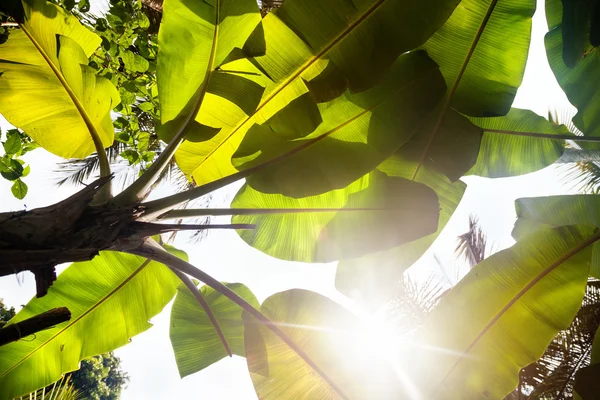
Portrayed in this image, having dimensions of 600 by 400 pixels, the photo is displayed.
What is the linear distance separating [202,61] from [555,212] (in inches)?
69.8

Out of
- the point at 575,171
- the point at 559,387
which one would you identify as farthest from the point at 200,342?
the point at 575,171

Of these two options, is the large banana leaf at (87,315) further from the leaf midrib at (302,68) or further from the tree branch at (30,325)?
the tree branch at (30,325)

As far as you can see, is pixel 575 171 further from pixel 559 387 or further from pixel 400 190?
pixel 400 190

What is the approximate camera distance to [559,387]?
8.87ft

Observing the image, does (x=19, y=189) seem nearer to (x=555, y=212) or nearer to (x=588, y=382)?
(x=588, y=382)

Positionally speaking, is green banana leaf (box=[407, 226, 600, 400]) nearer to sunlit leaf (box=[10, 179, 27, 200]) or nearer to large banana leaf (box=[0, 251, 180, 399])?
large banana leaf (box=[0, 251, 180, 399])

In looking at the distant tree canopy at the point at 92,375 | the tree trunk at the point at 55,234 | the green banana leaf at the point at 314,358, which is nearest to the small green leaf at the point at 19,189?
Answer: the tree trunk at the point at 55,234

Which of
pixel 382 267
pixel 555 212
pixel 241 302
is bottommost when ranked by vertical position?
pixel 555 212

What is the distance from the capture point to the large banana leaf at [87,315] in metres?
1.55

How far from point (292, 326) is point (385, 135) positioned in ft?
2.60

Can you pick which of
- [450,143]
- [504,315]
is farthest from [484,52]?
[504,315]

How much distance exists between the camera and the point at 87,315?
63.9 inches

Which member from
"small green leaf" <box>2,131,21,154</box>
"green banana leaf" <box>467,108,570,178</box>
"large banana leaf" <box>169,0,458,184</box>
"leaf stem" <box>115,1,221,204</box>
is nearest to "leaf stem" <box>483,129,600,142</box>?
"green banana leaf" <box>467,108,570,178</box>

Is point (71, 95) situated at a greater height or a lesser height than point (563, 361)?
greater
